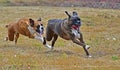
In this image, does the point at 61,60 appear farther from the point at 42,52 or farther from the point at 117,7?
the point at 117,7

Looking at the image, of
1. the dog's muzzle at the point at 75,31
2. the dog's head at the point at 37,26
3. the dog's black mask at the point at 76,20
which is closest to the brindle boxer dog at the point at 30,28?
the dog's head at the point at 37,26

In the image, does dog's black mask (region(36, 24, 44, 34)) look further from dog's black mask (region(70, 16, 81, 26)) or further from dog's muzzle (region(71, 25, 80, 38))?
dog's black mask (region(70, 16, 81, 26))

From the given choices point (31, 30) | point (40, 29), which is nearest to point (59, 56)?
point (40, 29)

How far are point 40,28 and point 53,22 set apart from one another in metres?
0.84

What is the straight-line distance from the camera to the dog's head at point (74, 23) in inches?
596

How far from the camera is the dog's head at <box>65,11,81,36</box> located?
49.7 feet

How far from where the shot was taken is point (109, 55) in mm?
16062

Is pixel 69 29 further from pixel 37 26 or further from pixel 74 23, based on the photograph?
pixel 37 26

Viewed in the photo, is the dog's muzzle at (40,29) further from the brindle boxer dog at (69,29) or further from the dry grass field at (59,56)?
the dry grass field at (59,56)

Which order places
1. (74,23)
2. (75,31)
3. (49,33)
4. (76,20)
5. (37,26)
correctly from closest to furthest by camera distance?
1. (76,20)
2. (74,23)
3. (75,31)
4. (37,26)
5. (49,33)

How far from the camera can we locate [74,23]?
15289 millimetres

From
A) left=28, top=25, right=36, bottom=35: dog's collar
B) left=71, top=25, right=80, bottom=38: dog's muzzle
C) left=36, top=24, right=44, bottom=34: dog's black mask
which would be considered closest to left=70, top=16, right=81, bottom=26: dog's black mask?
left=71, top=25, right=80, bottom=38: dog's muzzle

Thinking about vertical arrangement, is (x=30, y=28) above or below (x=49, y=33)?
above

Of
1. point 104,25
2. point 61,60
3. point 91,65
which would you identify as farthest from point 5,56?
point 104,25
